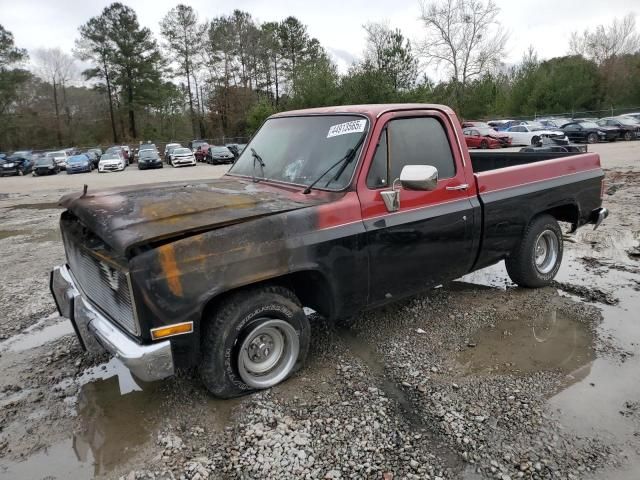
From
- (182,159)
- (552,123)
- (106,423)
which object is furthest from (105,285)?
(552,123)

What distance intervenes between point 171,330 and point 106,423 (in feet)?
3.19

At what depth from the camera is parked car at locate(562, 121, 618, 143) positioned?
28656 mm

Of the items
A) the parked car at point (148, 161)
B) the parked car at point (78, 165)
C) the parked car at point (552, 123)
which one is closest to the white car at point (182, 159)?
the parked car at point (148, 161)

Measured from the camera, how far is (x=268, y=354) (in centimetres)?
364

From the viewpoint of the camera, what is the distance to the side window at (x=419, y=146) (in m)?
3.99

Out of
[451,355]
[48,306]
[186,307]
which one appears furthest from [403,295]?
[48,306]

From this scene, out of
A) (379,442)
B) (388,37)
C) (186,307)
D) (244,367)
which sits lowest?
(379,442)

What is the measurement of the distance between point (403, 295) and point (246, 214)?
1.65 m

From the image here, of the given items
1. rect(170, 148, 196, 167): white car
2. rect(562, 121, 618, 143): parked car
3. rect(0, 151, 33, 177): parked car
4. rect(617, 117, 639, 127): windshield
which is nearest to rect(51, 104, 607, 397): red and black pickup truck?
rect(562, 121, 618, 143): parked car

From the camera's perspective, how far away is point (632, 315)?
15.5ft

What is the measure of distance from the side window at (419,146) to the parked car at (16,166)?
117 ft

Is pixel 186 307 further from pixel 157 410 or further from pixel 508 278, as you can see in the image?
pixel 508 278

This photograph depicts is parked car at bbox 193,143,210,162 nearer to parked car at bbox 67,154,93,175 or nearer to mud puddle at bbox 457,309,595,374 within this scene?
parked car at bbox 67,154,93,175

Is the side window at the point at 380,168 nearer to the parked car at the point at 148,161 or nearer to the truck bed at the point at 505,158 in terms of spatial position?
the truck bed at the point at 505,158
